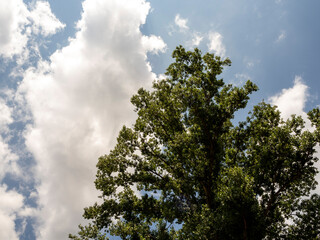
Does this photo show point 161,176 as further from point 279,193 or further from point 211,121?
point 279,193

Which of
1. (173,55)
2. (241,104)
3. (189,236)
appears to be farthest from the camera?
(173,55)

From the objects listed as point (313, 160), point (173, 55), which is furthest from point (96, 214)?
point (313, 160)

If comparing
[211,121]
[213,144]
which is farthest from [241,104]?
[213,144]

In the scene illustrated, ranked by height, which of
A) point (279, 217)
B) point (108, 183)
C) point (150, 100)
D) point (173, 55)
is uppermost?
point (173, 55)

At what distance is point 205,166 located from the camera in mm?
15125

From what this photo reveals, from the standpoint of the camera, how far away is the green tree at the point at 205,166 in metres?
11.8

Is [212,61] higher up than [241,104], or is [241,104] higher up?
[212,61]

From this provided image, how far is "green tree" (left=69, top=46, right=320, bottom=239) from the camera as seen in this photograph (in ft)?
38.8

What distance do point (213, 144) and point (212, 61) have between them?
6428mm

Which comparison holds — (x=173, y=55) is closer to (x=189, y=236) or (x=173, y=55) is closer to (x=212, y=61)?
(x=212, y=61)

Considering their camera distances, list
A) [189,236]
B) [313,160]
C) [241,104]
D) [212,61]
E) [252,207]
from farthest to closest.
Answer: [212,61] < [241,104] < [313,160] < [189,236] < [252,207]

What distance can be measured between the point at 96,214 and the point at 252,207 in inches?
476

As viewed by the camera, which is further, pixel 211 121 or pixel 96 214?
pixel 96 214

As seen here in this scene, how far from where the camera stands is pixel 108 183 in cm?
1794
